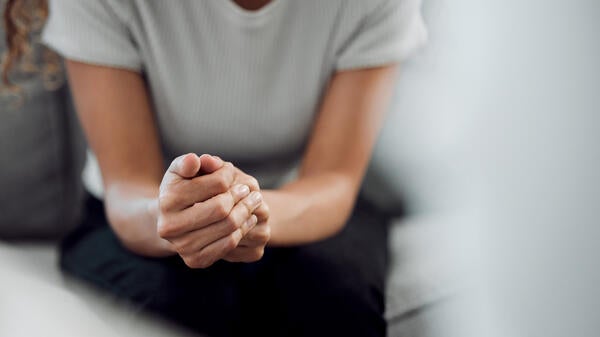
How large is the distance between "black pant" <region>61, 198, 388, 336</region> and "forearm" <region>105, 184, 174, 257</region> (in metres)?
0.02

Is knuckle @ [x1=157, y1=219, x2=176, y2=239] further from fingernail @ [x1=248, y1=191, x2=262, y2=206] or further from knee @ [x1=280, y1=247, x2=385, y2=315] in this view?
knee @ [x1=280, y1=247, x2=385, y2=315]

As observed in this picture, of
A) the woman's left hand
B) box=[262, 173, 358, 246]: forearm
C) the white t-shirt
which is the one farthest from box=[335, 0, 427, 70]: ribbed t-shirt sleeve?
the woman's left hand

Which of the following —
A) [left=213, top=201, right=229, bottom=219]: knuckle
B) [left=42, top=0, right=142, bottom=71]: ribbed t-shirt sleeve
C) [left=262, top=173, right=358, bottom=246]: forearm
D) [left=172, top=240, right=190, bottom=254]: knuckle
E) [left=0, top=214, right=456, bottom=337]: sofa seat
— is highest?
[left=42, top=0, right=142, bottom=71]: ribbed t-shirt sleeve

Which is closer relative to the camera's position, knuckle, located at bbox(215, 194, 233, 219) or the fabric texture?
knuckle, located at bbox(215, 194, 233, 219)

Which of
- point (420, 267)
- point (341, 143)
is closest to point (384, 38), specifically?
point (341, 143)

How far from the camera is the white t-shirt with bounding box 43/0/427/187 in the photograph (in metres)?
0.52

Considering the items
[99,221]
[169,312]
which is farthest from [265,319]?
[99,221]

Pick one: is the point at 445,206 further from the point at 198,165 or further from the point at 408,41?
the point at 198,165

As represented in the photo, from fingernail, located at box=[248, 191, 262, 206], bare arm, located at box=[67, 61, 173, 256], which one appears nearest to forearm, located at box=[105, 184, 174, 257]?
bare arm, located at box=[67, 61, 173, 256]

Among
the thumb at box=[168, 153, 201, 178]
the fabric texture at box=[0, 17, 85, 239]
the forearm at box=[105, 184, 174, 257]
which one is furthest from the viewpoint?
the fabric texture at box=[0, 17, 85, 239]

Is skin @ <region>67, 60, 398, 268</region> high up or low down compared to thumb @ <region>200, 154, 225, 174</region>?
down

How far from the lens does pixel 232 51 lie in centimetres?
54

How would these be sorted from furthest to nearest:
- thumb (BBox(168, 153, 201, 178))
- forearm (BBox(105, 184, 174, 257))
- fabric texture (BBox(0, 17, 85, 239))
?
1. fabric texture (BBox(0, 17, 85, 239))
2. forearm (BBox(105, 184, 174, 257))
3. thumb (BBox(168, 153, 201, 178))

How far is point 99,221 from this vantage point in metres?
0.61
